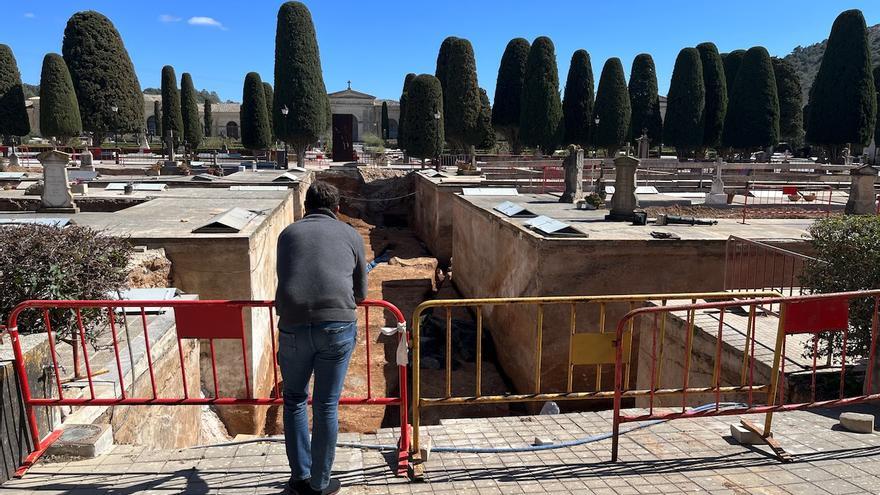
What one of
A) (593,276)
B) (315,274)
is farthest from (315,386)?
(593,276)

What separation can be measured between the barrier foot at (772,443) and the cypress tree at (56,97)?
3744cm

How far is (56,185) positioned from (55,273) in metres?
8.93

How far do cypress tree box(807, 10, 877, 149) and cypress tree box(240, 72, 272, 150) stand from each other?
33.7 meters

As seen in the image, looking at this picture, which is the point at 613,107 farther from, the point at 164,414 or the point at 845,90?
the point at 164,414

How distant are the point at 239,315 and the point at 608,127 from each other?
121 feet

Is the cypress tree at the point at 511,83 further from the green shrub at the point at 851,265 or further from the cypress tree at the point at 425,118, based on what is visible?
the green shrub at the point at 851,265

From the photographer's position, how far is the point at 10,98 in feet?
114

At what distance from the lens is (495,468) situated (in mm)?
3807

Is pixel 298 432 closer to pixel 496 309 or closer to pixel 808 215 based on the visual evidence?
pixel 496 309

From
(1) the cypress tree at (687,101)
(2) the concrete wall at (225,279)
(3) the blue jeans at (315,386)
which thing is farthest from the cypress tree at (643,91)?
(3) the blue jeans at (315,386)

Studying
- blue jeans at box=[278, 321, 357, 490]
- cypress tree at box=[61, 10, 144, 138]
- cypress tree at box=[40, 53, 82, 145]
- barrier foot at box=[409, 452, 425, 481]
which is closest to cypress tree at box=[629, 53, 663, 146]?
cypress tree at box=[61, 10, 144, 138]

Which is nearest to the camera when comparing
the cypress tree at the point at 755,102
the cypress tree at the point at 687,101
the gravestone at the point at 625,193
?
the gravestone at the point at 625,193

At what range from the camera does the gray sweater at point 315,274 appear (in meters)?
3.10

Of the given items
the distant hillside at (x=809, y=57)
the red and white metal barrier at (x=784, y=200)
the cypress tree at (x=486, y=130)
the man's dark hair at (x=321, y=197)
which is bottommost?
the red and white metal barrier at (x=784, y=200)
